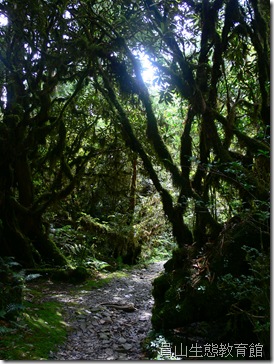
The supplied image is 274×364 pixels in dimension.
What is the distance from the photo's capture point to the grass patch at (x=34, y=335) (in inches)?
160

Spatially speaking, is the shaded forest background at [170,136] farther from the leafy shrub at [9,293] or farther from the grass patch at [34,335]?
the grass patch at [34,335]

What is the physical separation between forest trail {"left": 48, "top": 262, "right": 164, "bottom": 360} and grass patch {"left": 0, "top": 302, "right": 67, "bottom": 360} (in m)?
0.15

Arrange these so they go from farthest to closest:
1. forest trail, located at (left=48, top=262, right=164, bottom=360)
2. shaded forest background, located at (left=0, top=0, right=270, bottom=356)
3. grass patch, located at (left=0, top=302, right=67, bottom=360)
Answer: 1. shaded forest background, located at (left=0, top=0, right=270, bottom=356)
2. forest trail, located at (left=48, top=262, right=164, bottom=360)
3. grass patch, located at (left=0, top=302, right=67, bottom=360)

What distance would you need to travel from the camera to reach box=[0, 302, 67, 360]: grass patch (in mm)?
4062

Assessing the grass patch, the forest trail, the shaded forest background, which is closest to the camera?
the grass patch

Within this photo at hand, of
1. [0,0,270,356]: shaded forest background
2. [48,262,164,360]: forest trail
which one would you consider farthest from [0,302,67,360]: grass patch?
[0,0,270,356]: shaded forest background

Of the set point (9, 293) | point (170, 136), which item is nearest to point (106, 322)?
point (9, 293)

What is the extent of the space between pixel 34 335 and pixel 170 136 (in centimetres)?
636

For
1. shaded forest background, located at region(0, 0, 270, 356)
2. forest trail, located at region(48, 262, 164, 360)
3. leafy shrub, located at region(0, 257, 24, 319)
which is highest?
shaded forest background, located at region(0, 0, 270, 356)

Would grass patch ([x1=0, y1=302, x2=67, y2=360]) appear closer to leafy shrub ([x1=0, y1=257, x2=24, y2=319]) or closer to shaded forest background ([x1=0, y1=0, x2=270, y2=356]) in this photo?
leafy shrub ([x1=0, y1=257, x2=24, y2=319])

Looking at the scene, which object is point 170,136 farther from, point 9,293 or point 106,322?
point 9,293

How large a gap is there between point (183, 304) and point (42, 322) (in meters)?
2.21

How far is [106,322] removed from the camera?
19.1 ft

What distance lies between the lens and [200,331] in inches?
182
